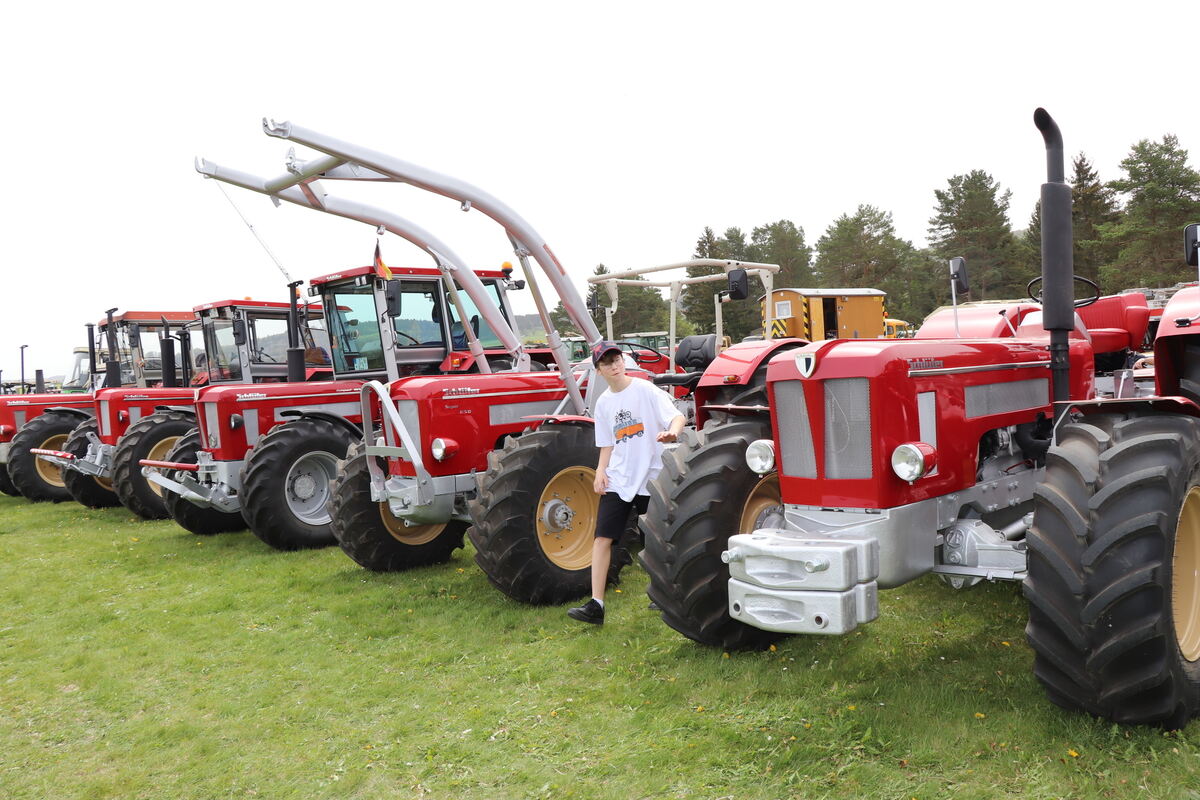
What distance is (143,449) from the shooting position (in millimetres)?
9555

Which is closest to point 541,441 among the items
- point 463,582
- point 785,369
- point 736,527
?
point 463,582

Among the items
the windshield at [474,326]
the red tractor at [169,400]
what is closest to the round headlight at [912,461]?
the windshield at [474,326]

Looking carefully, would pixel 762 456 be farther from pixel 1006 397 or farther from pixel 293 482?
pixel 293 482

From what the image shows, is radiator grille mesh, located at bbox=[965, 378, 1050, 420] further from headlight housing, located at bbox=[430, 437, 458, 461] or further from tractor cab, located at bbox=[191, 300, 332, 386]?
tractor cab, located at bbox=[191, 300, 332, 386]

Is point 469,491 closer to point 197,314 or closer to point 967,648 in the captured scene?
point 967,648

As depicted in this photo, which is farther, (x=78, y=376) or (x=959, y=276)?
(x=78, y=376)

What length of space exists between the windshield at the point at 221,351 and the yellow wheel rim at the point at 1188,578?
33.1 feet

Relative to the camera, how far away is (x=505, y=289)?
867 centimetres

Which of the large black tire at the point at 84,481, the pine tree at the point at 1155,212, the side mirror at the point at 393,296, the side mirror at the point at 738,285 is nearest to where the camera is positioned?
the side mirror at the point at 393,296

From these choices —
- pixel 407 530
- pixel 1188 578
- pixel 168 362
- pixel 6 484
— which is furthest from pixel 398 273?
pixel 6 484

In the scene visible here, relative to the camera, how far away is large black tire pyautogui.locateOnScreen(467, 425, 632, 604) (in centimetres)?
531

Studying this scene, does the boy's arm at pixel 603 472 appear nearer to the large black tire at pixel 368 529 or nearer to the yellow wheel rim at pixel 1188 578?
the large black tire at pixel 368 529

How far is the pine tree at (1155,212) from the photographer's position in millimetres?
35844

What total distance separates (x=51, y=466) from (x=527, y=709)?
36.6ft
